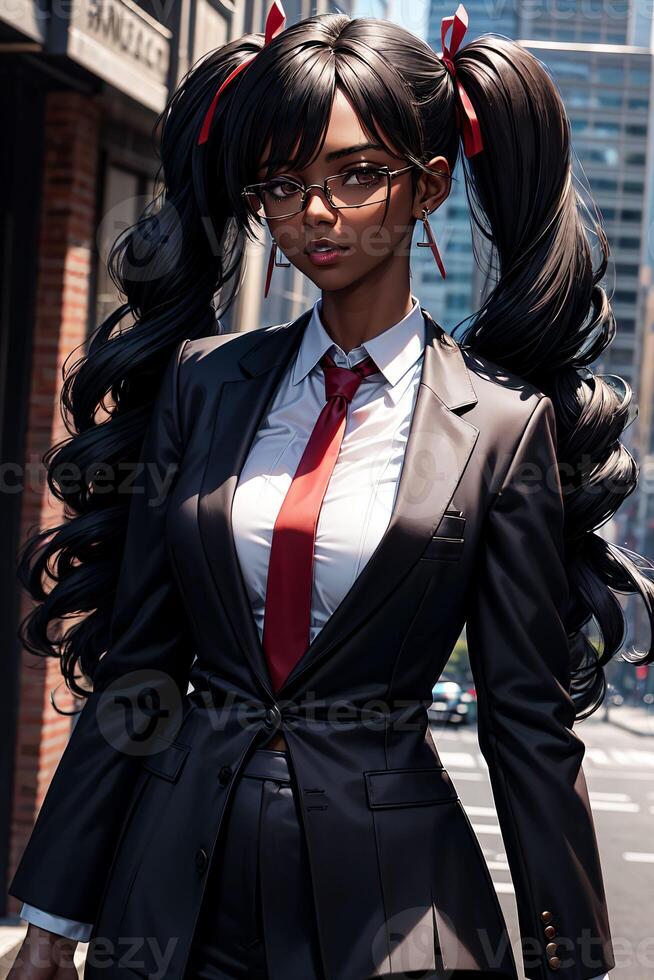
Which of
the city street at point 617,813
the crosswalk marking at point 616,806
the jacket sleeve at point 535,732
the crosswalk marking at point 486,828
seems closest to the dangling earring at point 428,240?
the jacket sleeve at point 535,732

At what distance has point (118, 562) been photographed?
2.11 meters

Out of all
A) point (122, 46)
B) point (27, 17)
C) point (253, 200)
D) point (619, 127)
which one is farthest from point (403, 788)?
point (122, 46)

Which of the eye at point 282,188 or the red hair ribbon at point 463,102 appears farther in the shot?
the red hair ribbon at point 463,102

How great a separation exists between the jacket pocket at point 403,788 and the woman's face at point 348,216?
0.69 m

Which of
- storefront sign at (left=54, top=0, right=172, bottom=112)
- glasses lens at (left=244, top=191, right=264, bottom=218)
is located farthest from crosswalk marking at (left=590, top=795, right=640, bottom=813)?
storefront sign at (left=54, top=0, right=172, bottom=112)

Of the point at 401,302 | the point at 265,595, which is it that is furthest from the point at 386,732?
the point at 401,302

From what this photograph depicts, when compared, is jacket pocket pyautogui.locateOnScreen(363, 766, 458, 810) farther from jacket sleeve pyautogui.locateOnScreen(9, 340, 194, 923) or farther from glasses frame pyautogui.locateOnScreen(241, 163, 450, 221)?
glasses frame pyautogui.locateOnScreen(241, 163, 450, 221)

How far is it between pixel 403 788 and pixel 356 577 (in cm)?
30

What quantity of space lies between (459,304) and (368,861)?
161 centimetres

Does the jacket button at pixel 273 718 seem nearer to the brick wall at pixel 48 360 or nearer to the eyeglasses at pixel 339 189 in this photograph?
the eyeglasses at pixel 339 189

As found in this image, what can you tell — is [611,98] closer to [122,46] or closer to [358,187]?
[122,46]

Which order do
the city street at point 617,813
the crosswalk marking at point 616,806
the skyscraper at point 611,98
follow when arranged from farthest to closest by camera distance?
1. the crosswalk marking at point 616,806
2. the skyscraper at point 611,98
3. the city street at point 617,813

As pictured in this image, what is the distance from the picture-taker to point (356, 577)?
1650 millimetres

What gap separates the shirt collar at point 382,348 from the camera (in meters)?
1.81
